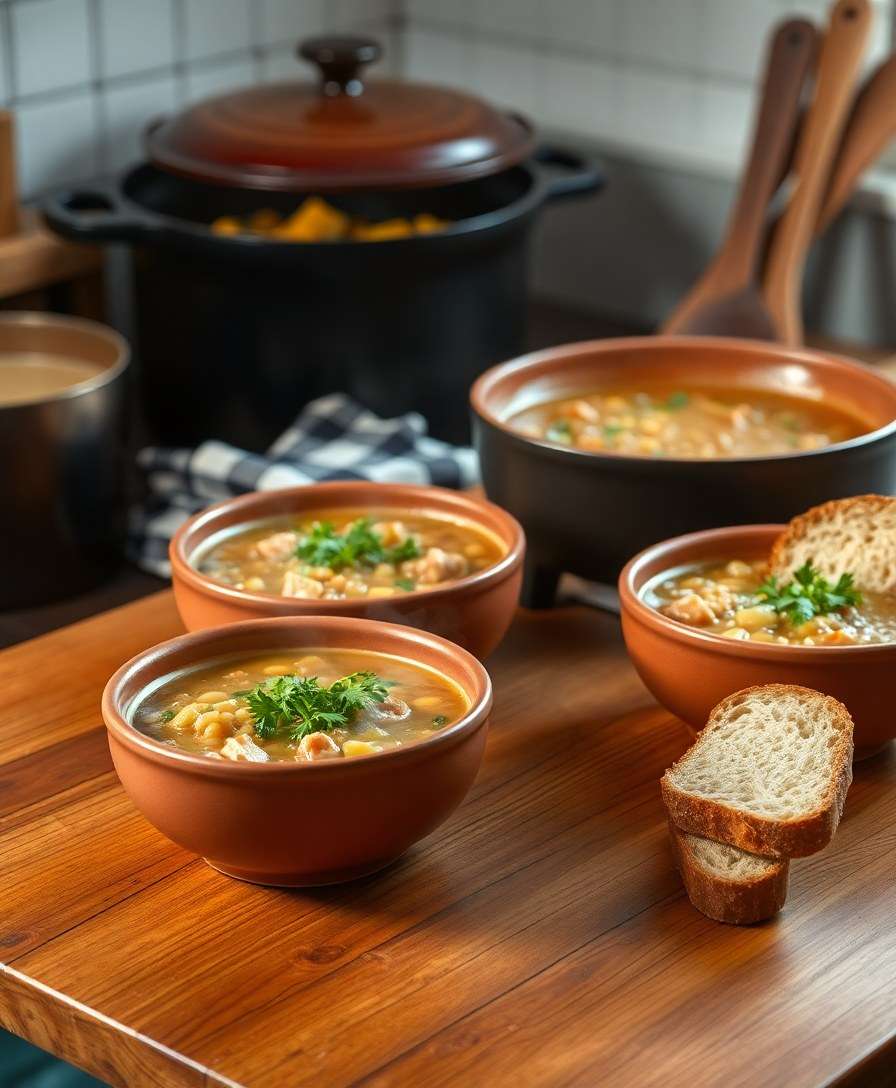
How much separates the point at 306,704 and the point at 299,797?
8cm

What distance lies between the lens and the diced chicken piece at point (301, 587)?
126 cm

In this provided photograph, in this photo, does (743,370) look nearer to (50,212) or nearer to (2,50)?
(50,212)

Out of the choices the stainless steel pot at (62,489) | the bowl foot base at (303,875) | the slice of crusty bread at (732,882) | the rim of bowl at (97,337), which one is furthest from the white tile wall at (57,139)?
the slice of crusty bread at (732,882)

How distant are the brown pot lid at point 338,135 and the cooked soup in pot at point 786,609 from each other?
2.57 feet

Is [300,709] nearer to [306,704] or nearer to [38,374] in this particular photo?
[306,704]

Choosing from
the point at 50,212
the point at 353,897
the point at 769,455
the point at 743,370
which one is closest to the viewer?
the point at 353,897

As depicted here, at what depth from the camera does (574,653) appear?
4.63 feet

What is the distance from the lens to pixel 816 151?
2.07 m

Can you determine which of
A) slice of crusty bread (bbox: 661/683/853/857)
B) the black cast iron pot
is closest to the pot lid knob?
the black cast iron pot

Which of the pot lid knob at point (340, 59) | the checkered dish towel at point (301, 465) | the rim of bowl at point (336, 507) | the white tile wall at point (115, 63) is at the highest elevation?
the pot lid knob at point (340, 59)

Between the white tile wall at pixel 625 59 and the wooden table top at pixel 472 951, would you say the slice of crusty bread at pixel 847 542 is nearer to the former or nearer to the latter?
the wooden table top at pixel 472 951

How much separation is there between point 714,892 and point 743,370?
683 mm

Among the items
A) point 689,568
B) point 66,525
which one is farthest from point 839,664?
point 66,525

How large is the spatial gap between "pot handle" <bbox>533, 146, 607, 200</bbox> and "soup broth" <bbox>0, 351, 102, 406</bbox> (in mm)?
565
